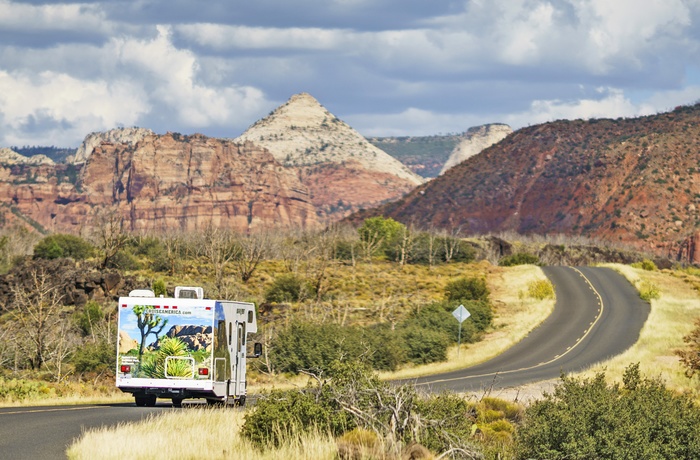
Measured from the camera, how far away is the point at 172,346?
2191 cm

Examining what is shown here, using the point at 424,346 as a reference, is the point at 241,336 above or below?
above

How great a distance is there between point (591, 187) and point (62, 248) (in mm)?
106822

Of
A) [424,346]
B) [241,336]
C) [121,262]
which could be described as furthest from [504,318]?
[241,336]

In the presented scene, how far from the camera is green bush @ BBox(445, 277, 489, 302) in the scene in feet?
222

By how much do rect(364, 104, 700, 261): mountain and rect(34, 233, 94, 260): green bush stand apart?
88562 millimetres

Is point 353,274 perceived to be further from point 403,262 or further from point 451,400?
point 451,400

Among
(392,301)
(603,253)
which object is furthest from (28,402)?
(603,253)

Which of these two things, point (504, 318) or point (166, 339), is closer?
point (166, 339)

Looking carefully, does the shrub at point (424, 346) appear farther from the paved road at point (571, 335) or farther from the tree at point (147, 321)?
the tree at point (147, 321)

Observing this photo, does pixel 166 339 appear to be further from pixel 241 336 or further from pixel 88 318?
pixel 88 318

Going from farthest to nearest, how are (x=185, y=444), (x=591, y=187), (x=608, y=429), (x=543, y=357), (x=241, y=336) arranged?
(x=591, y=187) < (x=543, y=357) < (x=241, y=336) < (x=608, y=429) < (x=185, y=444)

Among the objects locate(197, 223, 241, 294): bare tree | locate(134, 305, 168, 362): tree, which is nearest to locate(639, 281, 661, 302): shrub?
locate(197, 223, 241, 294): bare tree

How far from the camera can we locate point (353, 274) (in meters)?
86.3

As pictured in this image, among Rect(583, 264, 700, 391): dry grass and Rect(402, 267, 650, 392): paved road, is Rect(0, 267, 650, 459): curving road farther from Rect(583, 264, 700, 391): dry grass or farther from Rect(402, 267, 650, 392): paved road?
Rect(583, 264, 700, 391): dry grass
